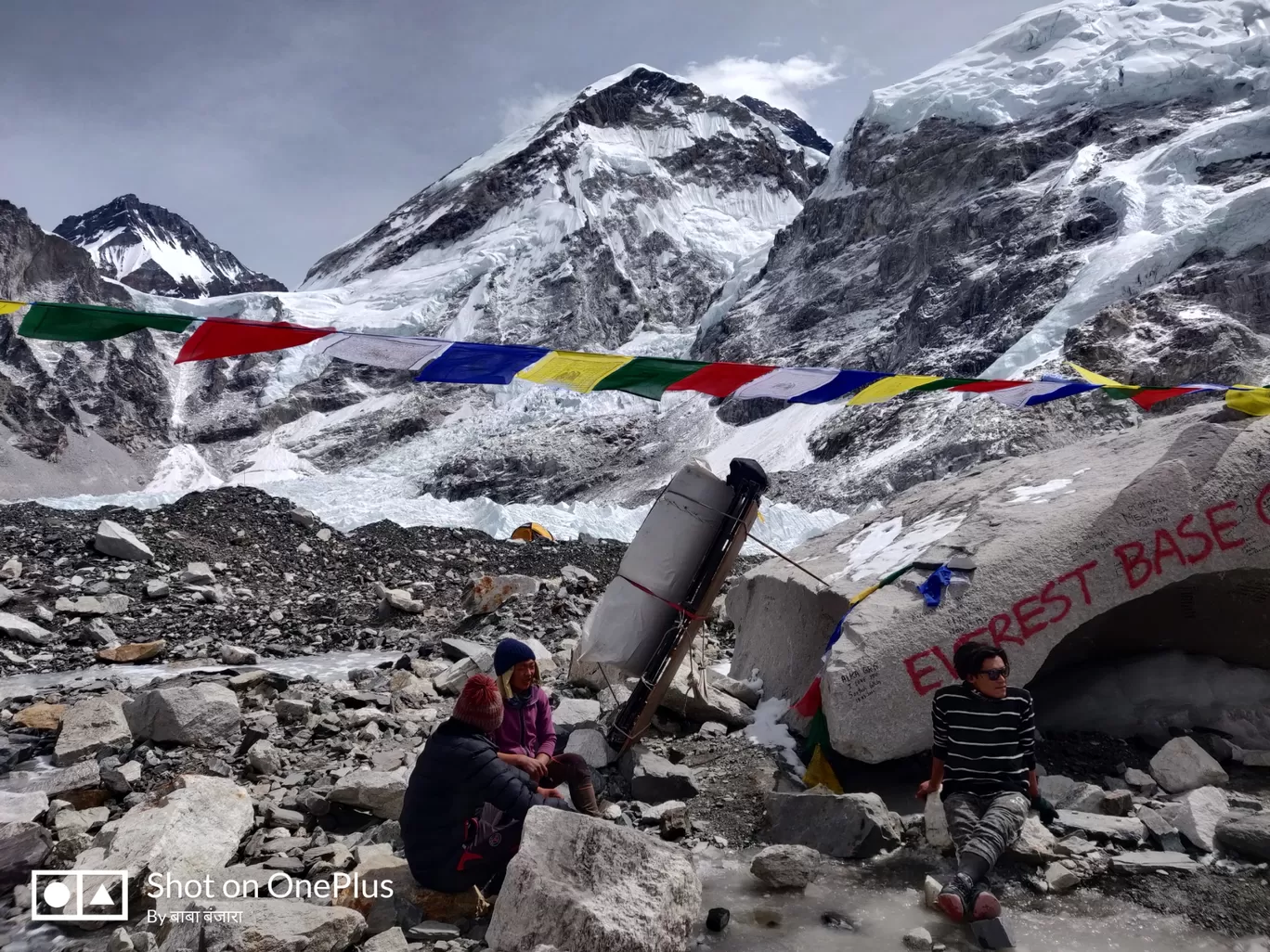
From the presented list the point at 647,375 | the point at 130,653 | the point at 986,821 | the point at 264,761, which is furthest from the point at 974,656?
the point at 130,653

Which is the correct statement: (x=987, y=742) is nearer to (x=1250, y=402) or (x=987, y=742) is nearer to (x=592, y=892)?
(x=592, y=892)

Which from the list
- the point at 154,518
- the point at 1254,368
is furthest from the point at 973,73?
the point at 154,518

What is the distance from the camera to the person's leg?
3850 mm

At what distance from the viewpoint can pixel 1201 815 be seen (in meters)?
3.64

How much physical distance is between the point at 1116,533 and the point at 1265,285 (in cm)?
4482

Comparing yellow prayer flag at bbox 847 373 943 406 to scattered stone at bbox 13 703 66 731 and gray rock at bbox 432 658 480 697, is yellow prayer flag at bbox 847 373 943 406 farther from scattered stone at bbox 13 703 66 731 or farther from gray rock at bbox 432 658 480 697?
scattered stone at bbox 13 703 66 731

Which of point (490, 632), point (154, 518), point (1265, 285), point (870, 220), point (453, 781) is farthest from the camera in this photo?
point (870, 220)

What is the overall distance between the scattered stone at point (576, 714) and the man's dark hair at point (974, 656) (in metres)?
2.38

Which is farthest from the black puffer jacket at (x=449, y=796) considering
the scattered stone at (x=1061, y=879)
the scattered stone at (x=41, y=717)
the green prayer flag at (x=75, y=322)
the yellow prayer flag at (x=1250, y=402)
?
the yellow prayer flag at (x=1250, y=402)

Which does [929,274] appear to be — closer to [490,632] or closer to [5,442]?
[490,632]

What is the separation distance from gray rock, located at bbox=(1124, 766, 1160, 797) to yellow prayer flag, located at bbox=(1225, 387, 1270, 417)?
2451 mm

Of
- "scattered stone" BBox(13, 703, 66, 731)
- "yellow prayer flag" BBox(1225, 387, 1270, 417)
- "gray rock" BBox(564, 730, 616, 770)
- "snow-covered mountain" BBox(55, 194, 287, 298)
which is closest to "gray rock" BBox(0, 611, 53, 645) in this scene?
"scattered stone" BBox(13, 703, 66, 731)

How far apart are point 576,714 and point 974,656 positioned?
2814mm

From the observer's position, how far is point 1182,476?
4855 mm
